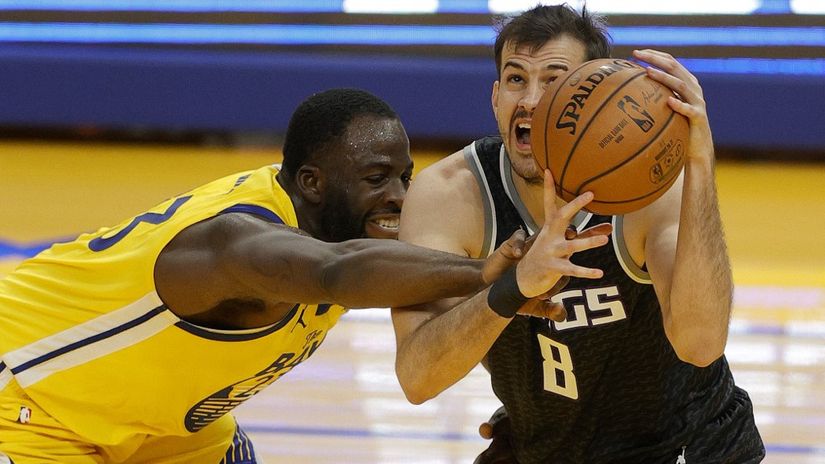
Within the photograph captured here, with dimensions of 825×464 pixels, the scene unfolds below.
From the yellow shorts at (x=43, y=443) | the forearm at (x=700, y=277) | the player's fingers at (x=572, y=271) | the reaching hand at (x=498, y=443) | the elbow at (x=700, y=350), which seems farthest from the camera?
the reaching hand at (x=498, y=443)

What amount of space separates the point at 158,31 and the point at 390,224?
841 centimetres

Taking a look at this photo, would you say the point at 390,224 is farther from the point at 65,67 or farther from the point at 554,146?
the point at 65,67

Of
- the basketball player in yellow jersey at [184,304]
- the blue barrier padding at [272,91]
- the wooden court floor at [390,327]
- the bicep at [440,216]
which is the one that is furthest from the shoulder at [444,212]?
the blue barrier padding at [272,91]

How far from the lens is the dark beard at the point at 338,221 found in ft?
12.0

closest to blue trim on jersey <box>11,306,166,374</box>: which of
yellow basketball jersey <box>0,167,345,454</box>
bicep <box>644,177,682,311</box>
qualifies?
yellow basketball jersey <box>0,167,345,454</box>

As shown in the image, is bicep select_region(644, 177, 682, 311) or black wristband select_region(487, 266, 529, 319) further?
bicep select_region(644, 177, 682, 311)

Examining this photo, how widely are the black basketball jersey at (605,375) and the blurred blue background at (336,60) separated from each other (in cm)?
747

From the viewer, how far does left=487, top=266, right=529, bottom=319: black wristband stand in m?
2.79

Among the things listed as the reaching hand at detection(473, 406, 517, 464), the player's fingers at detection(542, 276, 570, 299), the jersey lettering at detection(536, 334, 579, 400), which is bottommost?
the reaching hand at detection(473, 406, 517, 464)

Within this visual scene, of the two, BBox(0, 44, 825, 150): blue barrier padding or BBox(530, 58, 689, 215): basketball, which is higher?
BBox(530, 58, 689, 215): basketball

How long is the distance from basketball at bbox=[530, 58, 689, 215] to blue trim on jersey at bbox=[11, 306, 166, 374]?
1.22m

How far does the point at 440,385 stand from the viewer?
3.21 metres

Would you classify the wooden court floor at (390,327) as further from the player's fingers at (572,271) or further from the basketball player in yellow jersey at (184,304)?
the player's fingers at (572,271)

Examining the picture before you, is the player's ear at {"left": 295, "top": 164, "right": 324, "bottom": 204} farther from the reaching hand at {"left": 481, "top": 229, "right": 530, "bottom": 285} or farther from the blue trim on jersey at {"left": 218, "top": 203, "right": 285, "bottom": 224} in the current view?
the reaching hand at {"left": 481, "top": 229, "right": 530, "bottom": 285}
